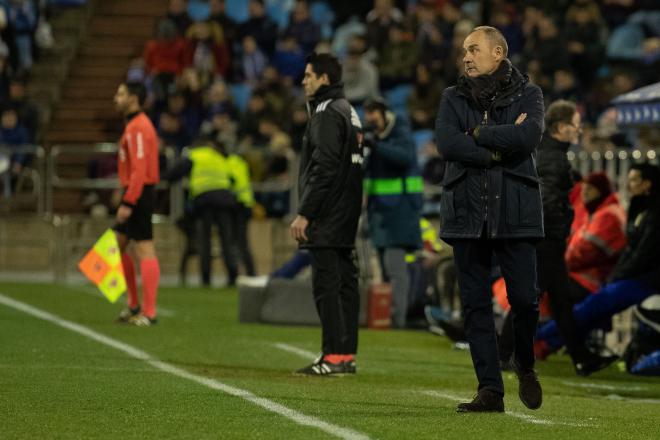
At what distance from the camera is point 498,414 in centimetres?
930

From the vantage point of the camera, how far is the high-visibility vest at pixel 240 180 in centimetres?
2241

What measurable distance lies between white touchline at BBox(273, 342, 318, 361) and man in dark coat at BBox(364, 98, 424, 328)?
224 centimetres

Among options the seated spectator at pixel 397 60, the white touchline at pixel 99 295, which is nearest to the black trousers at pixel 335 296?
the white touchline at pixel 99 295

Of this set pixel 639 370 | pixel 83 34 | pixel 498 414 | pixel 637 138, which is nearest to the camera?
pixel 498 414

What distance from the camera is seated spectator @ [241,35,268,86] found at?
28.3 m

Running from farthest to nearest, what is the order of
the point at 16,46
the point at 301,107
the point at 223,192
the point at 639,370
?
the point at 16,46
the point at 301,107
the point at 223,192
the point at 639,370

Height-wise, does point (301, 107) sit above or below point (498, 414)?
above

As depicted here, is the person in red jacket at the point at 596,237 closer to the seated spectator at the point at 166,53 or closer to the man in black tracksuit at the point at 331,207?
the man in black tracksuit at the point at 331,207

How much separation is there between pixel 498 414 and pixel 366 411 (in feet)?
2.29

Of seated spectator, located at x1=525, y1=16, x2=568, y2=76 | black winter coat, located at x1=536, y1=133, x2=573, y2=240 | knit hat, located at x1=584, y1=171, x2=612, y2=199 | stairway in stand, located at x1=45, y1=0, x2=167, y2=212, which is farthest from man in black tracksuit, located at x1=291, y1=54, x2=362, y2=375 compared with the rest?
stairway in stand, located at x1=45, y1=0, x2=167, y2=212

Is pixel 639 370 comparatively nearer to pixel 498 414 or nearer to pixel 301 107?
A: pixel 498 414

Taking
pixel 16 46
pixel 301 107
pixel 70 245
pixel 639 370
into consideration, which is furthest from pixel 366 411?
pixel 16 46

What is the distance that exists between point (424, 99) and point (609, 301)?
1294 centimetres

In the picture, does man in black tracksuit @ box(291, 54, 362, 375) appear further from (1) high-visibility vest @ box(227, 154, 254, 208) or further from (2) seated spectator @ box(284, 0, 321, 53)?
(2) seated spectator @ box(284, 0, 321, 53)
